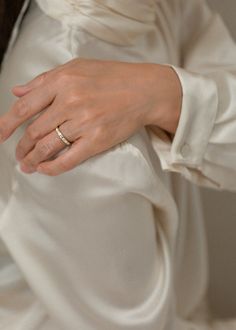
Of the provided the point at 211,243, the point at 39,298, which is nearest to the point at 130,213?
the point at 39,298

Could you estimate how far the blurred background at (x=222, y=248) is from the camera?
52.7 inches

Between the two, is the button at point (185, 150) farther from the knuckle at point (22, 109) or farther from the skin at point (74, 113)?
the knuckle at point (22, 109)

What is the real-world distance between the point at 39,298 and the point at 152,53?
349 mm

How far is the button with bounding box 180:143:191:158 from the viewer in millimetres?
729

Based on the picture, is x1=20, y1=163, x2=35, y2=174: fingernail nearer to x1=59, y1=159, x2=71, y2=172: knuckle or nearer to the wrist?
x1=59, y1=159, x2=71, y2=172: knuckle

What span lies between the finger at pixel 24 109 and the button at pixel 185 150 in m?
0.18

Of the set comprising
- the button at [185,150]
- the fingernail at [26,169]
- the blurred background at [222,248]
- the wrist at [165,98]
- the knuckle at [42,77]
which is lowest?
the blurred background at [222,248]

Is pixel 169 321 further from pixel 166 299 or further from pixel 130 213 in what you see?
pixel 130 213

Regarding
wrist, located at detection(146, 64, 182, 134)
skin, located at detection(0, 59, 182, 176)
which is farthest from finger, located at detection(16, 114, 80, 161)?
wrist, located at detection(146, 64, 182, 134)

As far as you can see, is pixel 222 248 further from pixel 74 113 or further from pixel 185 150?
pixel 74 113

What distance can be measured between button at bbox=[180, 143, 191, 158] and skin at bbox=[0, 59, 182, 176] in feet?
0.25

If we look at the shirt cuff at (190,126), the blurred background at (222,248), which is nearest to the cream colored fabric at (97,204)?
the shirt cuff at (190,126)

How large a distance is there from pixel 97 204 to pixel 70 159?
7 cm

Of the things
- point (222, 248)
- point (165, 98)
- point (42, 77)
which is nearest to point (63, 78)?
point (42, 77)
